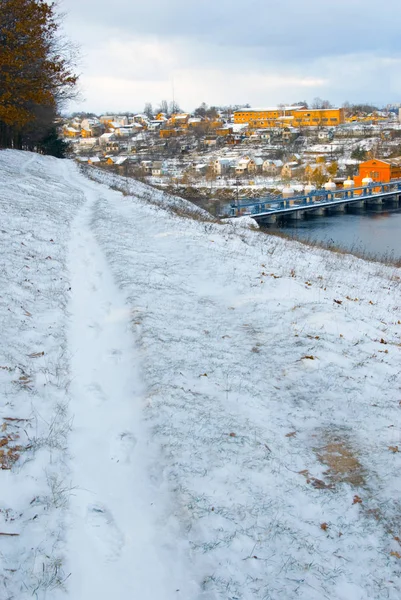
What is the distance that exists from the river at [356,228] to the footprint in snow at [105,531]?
30.5 m

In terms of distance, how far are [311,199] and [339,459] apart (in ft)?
179

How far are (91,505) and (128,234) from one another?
9108 mm

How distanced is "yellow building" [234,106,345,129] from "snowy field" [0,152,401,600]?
157615mm

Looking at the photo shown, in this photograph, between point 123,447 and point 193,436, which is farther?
point 193,436

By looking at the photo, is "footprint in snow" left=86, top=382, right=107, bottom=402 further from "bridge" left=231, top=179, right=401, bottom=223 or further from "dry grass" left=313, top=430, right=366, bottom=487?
"bridge" left=231, top=179, right=401, bottom=223

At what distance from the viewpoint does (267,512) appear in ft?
12.0

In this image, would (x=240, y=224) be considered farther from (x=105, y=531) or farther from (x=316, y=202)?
(x=316, y=202)

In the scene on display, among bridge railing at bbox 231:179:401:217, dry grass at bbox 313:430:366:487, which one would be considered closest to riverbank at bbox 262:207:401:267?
bridge railing at bbox 231:179:401:217

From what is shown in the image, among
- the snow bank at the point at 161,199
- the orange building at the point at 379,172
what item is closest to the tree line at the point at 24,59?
the snow bank at the point at 161,199

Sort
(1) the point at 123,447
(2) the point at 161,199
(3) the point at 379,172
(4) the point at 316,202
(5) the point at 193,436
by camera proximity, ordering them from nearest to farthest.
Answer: (1) the point at 123,447, (5) the point at 193,436, (2) the point at 161,199, (4) the point at 316,202, (3) the point at 379,172

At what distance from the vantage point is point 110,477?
386 centimetres

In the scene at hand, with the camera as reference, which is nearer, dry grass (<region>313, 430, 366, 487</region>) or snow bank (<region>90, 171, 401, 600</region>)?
snow bank (<region>90, 171, 401, 600</region>)

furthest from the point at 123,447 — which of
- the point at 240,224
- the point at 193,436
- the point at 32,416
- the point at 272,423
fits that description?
the point at 240,224

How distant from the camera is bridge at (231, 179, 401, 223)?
46.1 metres
